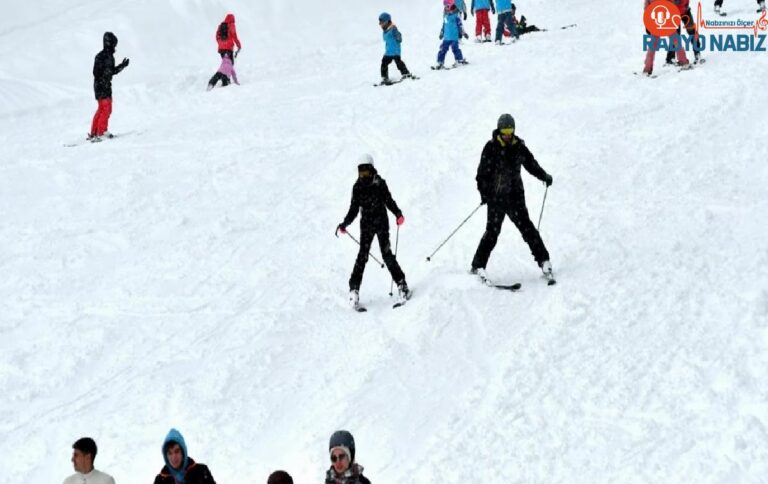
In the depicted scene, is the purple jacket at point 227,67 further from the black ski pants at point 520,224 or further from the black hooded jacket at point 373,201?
the black ski pants at point 520,224

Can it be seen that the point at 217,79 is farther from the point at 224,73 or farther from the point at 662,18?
the point at 662,18

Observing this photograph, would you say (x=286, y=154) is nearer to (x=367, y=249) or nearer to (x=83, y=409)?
(x=367, y=249)

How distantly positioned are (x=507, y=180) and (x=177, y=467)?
477 centimetres

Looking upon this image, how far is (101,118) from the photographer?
1523cm

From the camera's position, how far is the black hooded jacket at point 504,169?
8086 millimetres

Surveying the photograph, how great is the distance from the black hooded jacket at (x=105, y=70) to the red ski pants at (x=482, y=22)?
9.38 m

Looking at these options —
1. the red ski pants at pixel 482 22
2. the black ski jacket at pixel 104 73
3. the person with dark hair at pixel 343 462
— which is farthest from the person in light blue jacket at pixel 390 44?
the person with dark hair at pixel 343 462

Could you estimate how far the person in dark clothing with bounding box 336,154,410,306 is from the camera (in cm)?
827

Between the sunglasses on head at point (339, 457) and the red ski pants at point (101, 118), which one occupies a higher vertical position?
the red ski pants at point (101, 118)

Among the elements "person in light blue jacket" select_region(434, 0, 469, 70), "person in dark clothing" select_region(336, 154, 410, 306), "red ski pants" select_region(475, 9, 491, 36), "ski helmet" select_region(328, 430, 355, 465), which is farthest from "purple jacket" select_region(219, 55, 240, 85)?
"ski helmet" select_region(328, 430, 355, 465)

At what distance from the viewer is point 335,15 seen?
28.7 metres

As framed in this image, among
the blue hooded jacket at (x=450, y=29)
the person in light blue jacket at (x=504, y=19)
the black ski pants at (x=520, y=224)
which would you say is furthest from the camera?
the person in light blue jacket at (x=504, y=19)

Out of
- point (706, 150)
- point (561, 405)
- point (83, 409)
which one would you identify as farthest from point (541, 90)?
point (83, 409)

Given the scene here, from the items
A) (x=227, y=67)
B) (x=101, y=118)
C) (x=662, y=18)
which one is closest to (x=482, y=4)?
(x=662, y=18)
